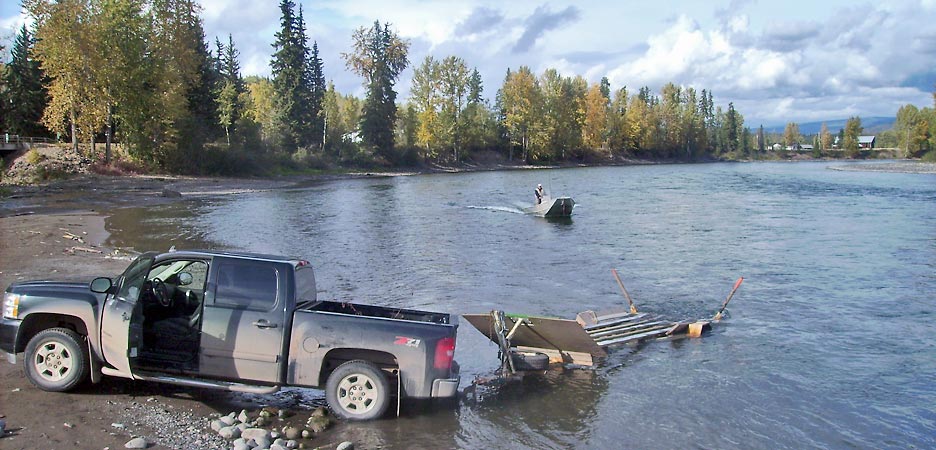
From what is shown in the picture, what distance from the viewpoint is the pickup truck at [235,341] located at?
774 centimetres

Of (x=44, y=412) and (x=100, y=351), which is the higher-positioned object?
(x=100, y=351)

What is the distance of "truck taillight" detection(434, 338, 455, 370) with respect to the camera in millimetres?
7746

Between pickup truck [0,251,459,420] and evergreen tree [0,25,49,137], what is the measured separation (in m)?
59.1

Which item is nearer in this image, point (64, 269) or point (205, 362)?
point (205, 362)

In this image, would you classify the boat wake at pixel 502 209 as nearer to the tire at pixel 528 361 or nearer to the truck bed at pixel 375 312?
the tire at pixel 528 361

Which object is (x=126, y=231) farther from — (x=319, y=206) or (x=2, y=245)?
(x=319, y=206)

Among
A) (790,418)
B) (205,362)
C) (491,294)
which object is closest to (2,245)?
(491,294)

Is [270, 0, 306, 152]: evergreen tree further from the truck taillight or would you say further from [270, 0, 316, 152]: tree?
the truck taillight

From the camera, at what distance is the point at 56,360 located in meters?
7.92

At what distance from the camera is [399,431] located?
7.79 meters

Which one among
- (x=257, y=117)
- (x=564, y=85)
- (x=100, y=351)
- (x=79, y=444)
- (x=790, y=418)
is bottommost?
(x=790, y=418)

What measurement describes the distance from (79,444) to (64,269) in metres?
10.9

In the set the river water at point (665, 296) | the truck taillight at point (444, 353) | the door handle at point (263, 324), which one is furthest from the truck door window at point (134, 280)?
the truck taillight at point (444, 353)

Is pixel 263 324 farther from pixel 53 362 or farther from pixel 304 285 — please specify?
pixel 53 362
